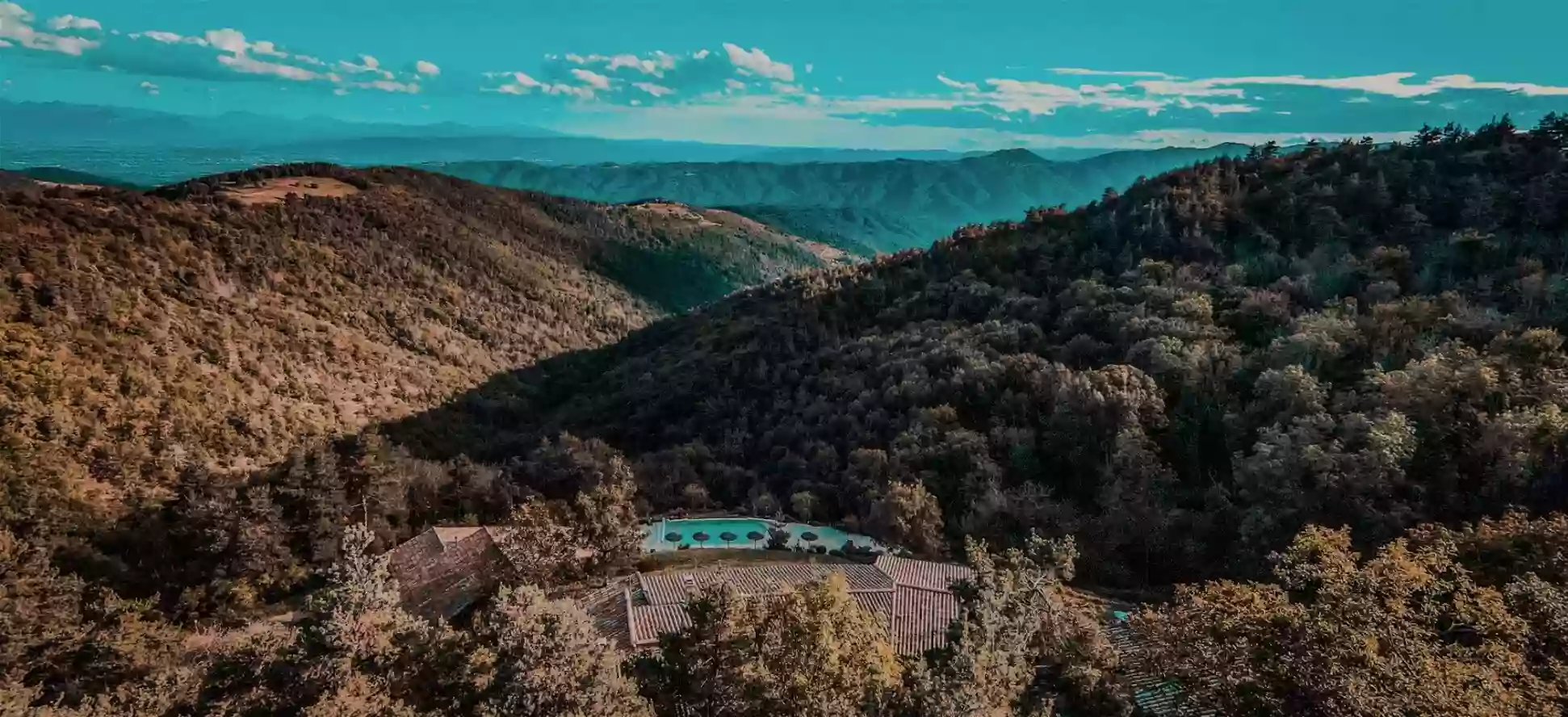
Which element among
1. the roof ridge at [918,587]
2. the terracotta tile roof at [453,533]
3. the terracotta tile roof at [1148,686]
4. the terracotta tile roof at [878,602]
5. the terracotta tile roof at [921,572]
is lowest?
the terracotta tile roof at [453,533]

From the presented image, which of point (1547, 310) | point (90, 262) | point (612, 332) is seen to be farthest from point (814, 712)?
point (612, 332)

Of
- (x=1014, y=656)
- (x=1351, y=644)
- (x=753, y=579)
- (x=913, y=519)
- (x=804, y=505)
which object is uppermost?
(x=1351, y=644)

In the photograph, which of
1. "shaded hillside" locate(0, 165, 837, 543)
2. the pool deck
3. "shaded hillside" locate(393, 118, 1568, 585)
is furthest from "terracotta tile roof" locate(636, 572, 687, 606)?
"shaded hillside" locate(0, 165, 837, 543)

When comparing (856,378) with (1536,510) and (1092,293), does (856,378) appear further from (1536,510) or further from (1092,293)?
(1536,510)

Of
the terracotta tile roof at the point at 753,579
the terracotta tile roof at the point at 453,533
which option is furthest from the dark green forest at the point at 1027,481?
the terracotta tile roof at the point at 753,579

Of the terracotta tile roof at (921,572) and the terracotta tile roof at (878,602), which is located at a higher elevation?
the terracotta tile roof at (878,602)

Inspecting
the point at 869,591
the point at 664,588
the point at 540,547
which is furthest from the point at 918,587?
the point at 540,547

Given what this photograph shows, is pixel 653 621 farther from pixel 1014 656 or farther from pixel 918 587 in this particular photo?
pixel 1014 656

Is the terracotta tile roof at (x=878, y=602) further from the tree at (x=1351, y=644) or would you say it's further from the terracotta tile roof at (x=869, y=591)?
the tree at (x=1351, y=644)
